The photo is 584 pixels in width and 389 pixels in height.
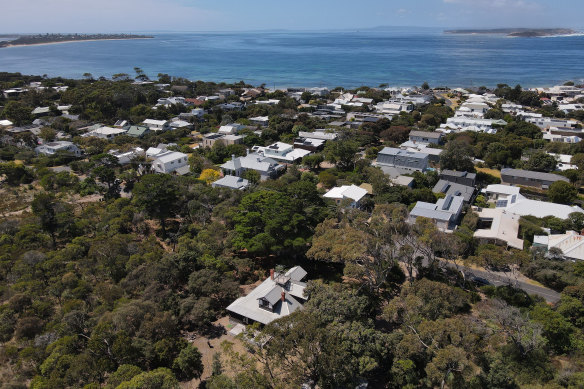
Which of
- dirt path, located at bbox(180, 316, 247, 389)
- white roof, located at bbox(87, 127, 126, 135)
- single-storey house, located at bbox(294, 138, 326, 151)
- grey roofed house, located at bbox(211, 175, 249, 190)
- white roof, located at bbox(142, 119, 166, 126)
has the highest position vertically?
white roof, located at bbox(142, 119, 166, 126)

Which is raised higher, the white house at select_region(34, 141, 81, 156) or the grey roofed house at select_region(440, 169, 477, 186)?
the white house at select_region(34, 141, 81, 156)

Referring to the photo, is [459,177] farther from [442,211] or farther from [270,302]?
[270,302]

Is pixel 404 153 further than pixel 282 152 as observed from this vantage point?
No

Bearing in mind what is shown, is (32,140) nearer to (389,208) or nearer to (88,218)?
(88,218)

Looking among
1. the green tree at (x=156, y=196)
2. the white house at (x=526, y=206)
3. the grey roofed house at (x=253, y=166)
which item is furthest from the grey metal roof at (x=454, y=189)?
the green tree at (x=156, y=196)

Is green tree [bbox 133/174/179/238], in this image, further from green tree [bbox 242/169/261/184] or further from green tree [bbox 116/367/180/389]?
green tree [bbox 116/367/180/389]

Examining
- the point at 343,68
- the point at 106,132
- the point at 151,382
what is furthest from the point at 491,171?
the point at 343,68

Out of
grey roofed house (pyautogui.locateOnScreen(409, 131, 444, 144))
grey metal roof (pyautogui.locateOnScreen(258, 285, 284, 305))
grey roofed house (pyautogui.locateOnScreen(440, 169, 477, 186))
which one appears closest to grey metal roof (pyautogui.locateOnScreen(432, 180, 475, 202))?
grey roofed house (pyautogui.locateOnScreen(440, 169, 477, 186))
